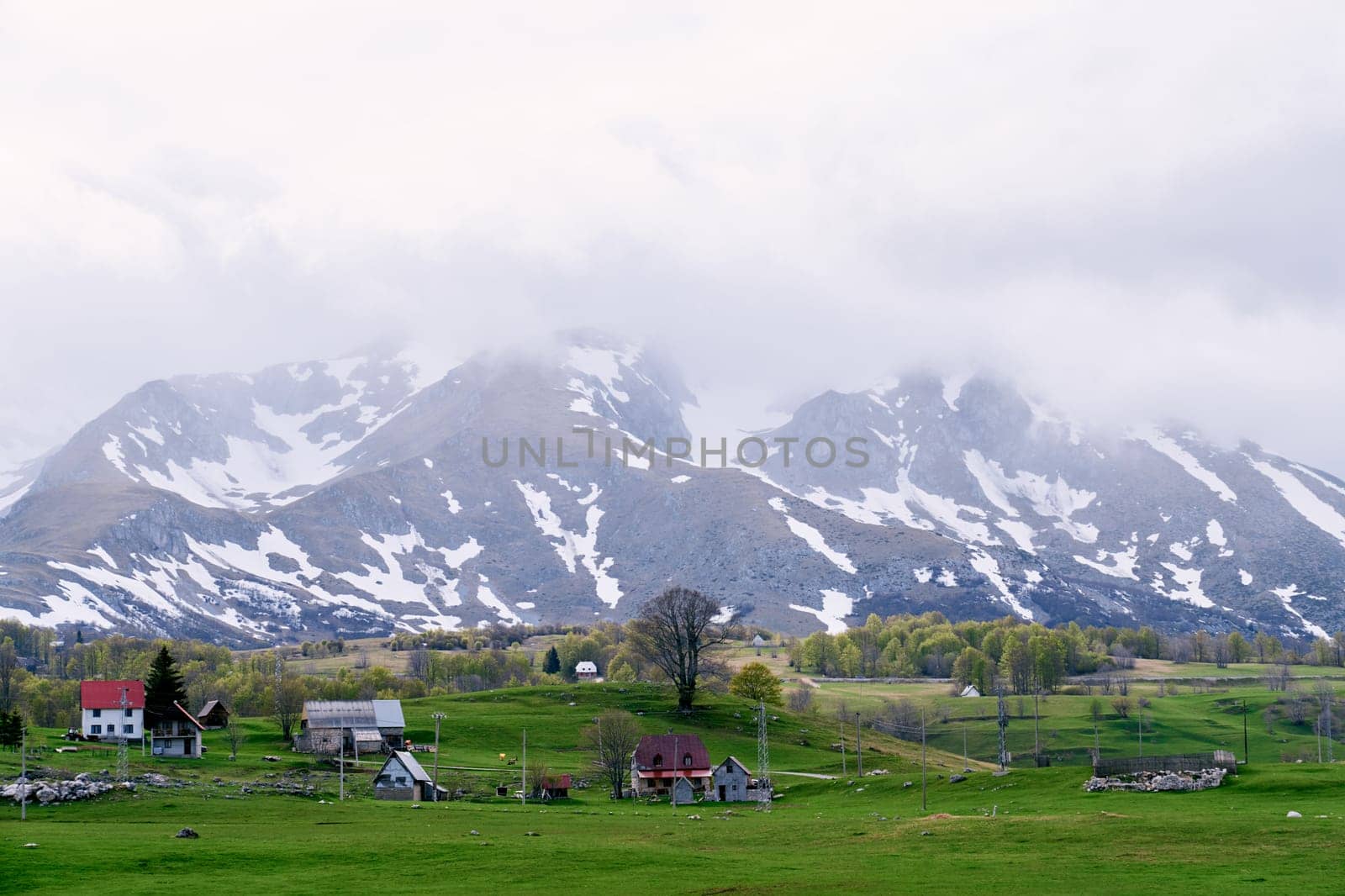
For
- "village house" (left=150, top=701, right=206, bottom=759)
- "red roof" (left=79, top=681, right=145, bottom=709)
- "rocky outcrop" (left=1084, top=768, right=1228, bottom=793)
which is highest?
"red roof" (left=79, top=681, right=145, bottom=709)

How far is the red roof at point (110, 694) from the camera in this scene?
412 feet

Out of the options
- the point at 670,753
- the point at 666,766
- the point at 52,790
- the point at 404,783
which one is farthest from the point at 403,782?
the point at 52,790

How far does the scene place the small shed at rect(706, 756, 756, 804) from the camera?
361 feet

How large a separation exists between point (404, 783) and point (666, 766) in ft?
71.5

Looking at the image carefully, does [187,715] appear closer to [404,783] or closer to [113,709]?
[113,709]

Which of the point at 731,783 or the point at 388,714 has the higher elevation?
the point at 388,714

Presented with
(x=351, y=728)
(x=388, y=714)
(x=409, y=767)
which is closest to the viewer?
(x=409, y=767)

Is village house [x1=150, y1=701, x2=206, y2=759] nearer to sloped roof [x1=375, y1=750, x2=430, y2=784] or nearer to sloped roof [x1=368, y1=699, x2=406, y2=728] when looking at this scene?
sloped roof [x1=368, y1=699, x2=406, y2=728]

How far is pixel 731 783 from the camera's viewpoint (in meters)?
110

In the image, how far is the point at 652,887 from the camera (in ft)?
181

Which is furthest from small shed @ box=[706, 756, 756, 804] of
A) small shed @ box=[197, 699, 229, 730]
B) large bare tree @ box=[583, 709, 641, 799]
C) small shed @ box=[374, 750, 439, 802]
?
small shed @ box=[197, 699, 229, 730]

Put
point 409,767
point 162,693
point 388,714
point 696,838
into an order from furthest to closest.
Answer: point 388,714
point 162,693
point 409,767
point 696,838

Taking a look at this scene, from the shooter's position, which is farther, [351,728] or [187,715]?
[351,728]

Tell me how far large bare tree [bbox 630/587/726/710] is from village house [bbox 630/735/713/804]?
41153 millimetres
